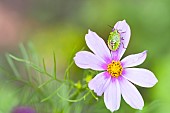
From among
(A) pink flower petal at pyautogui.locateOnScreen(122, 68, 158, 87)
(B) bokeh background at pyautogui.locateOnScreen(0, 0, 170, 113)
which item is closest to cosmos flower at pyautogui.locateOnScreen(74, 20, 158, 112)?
(A) pink flower petal at pyautogui.locateOnScreen(122, 68, 158, 87)

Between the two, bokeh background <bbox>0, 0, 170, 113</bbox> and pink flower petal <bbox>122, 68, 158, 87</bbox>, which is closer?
pink flower petal <bbox>122, 68, 158, 87</bbox>

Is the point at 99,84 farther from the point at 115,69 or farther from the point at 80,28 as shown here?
the point at 80,28

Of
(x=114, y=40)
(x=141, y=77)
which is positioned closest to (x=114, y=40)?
(x=114, y=40)

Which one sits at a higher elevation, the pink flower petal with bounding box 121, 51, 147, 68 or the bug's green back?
the bug's green back

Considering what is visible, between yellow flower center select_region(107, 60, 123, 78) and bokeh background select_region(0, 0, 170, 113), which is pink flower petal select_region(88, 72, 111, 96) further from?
bokeh background select_region(0, 0, 170, 113)

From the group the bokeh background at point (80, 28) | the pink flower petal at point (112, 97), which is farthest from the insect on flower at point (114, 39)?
the bokeh background at point (80, 28)

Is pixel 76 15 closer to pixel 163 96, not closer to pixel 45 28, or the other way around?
pixel 45 28

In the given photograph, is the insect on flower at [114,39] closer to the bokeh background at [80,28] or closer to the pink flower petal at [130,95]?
the pink flower petal at [130,95]

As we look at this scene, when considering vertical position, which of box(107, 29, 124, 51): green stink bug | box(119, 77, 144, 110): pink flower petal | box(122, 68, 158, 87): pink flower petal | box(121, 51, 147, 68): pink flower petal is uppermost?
box(107, 29, 124, 51): green stink bug
